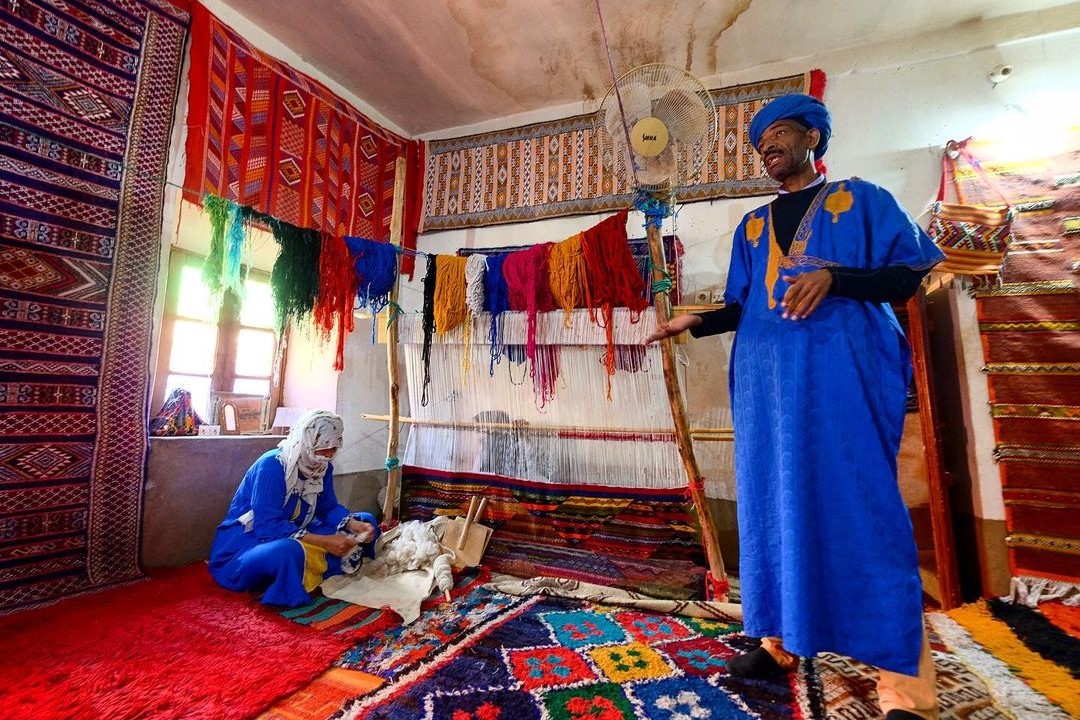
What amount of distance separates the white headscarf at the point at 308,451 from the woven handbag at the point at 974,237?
3359 millimetres

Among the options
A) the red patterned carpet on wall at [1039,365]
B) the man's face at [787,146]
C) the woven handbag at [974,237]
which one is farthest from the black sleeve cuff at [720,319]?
the red patterned carpet on wall at [1039,365]

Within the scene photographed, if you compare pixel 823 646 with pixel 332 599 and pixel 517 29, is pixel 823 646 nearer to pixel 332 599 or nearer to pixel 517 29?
pixel 332 599

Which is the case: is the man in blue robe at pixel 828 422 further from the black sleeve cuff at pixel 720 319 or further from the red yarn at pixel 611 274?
the red yarn at pixel 611 274

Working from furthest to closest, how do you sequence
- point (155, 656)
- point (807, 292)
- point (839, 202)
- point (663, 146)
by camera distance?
point (663, 146)
point (155, 656)
point (839, 202)
point (807, 292)

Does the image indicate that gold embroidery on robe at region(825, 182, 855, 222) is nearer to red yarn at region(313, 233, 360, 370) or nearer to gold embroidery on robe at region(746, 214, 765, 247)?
gold embroidery on robe at region(746, 214, 765, 247)

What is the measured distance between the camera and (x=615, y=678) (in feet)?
5.20

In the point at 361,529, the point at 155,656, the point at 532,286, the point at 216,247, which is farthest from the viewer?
the point at 532,286

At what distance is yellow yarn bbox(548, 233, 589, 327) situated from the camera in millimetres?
2711

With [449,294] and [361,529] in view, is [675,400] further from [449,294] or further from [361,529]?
[361,529]

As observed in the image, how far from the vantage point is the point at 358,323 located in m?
3.88

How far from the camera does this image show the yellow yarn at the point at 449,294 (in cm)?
295

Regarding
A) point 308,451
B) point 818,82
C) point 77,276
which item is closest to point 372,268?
Result: point 308,451

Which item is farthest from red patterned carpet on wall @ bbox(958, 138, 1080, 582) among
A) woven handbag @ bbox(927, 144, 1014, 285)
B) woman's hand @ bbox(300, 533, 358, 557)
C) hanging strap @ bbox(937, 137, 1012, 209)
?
woman's hand @ bbox(300, 533, 358, 557)

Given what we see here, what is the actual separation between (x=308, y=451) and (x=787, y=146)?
2.59 meters
